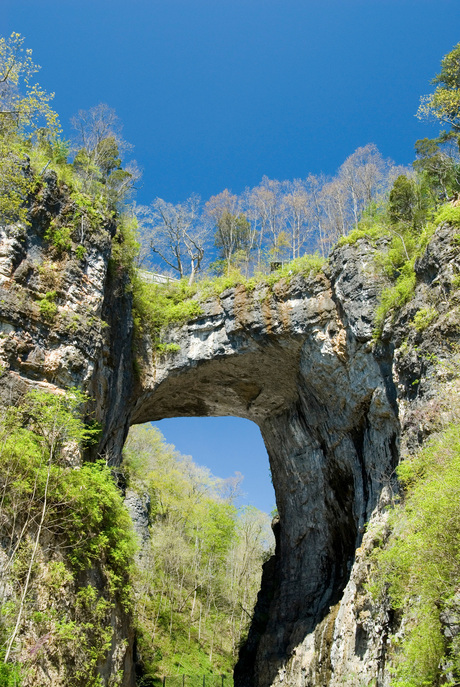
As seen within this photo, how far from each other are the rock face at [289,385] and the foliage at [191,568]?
5.45 m

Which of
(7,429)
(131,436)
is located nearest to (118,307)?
(7,429)

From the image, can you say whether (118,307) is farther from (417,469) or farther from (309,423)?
(417,469)

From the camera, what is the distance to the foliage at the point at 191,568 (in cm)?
2283

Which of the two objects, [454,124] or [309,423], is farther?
[309,423]

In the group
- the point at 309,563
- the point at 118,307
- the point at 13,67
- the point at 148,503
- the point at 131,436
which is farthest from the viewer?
the point at 131,436

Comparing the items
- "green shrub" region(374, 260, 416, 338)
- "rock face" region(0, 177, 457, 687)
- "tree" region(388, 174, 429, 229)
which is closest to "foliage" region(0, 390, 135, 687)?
"rock face" region(0, 177, 457, 687)

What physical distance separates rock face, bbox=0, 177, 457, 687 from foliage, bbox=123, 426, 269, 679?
545cm

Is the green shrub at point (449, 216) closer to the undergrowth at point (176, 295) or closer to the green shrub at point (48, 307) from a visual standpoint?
the undergrowth at point (176, 295)

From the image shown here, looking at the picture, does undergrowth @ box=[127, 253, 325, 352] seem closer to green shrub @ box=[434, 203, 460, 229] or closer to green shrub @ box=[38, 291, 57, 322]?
green shrub @ box=[38, 291, 57, 322]

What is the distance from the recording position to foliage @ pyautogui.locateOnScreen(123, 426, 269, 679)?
74.9ft

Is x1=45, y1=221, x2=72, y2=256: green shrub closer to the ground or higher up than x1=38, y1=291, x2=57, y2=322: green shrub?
higher up

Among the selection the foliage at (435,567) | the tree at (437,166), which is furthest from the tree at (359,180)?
the foliage at (435,567)

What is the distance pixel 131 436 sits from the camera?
32.5 metres

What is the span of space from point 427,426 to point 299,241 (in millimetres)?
14967
